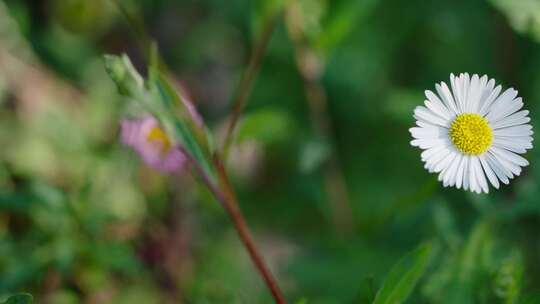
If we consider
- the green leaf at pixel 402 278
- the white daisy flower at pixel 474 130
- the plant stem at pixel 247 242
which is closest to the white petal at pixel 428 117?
the white daisy flower at pixel 474 130

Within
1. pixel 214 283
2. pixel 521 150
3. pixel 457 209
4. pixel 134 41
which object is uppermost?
pixel 134 41

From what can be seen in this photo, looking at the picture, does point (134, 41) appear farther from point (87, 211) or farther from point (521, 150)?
point (521, 150)

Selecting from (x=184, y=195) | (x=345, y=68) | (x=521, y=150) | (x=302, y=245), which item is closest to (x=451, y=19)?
(x=345, y=68)

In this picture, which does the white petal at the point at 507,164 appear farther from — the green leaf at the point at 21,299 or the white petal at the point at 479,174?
the green leaf at the point at 21,299

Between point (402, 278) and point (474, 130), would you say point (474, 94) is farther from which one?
point (402, 278)

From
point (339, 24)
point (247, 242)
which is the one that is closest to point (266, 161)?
point (339, 24)

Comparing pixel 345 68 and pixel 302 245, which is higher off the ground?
pixel 345 68
